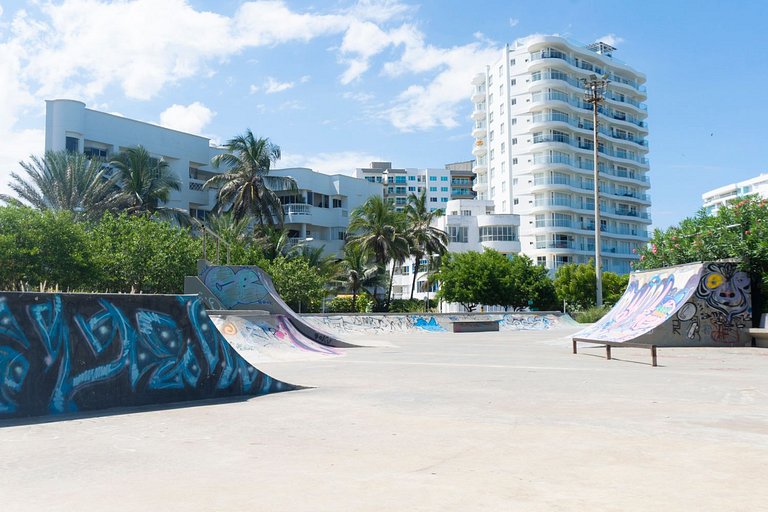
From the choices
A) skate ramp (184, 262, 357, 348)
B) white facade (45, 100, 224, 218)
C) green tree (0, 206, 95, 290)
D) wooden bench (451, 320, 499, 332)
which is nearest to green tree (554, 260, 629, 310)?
wooden bench (451, 320, 499, 332)

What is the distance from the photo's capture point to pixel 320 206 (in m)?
64.9

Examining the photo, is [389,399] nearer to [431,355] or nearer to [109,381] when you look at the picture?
[109,381]

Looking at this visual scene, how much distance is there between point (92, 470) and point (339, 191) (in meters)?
61.9

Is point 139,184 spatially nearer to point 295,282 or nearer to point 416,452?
point 295,282

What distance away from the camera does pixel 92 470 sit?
505 centimetres

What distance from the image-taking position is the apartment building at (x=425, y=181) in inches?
5069

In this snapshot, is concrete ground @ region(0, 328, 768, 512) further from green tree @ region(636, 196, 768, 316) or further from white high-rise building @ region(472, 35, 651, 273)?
white high-rise building @ region(472, 35, 651, 273)

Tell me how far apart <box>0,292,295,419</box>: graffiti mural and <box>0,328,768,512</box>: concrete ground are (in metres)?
0.52

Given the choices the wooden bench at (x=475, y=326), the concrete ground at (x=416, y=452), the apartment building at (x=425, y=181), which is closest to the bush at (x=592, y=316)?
the wooden bench at (x=475, y=326)

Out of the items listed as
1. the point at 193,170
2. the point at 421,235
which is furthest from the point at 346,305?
the point at 193,170

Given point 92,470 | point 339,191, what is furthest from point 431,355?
point 339,191

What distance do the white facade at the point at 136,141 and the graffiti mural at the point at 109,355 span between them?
1613 inches

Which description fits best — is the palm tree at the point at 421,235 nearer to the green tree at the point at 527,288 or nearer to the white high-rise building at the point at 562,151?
the green tree at the point at 527,288

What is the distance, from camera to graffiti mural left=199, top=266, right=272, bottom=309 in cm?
2356
